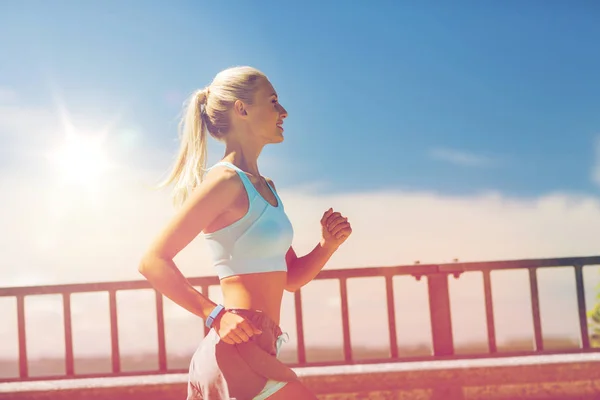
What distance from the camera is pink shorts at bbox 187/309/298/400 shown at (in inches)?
65.5

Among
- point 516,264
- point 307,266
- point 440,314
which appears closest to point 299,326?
point 440,314

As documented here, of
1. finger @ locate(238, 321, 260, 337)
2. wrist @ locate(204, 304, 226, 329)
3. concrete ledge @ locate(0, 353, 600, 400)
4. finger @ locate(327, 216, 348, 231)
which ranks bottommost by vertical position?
concrete ledge @ locate(0, 353, 600, 400)

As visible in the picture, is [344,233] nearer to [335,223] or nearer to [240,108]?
[335,223]

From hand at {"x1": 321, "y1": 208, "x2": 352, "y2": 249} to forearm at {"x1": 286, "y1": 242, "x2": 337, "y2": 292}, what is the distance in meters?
0.04

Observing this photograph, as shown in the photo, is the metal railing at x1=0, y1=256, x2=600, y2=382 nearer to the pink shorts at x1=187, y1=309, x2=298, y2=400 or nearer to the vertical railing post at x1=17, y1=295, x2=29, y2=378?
the vertical railing post at x1=17, y1=295, x2=29, y2=378

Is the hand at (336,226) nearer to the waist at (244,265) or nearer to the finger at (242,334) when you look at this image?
the waist at (244,265)

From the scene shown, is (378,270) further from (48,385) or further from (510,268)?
(48,385)

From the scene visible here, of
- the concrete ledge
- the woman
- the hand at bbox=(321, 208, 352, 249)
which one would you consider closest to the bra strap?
the woman

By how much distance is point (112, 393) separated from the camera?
4531 millimetres

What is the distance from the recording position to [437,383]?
14.7 ft

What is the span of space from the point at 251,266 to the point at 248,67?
562mm

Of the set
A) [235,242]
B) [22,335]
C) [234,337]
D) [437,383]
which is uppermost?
[235,242]

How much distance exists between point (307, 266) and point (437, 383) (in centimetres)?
274

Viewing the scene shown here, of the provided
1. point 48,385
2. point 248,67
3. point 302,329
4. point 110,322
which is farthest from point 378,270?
point 248,67
